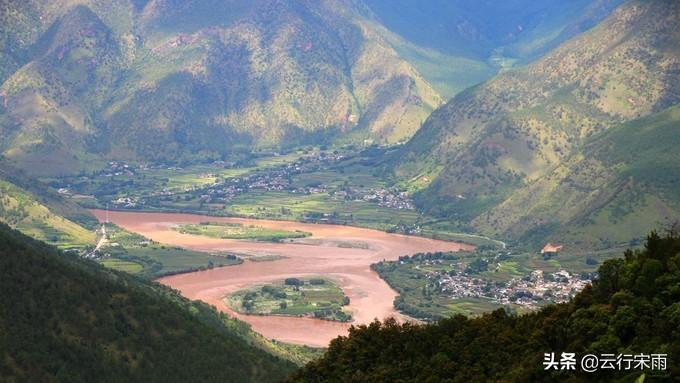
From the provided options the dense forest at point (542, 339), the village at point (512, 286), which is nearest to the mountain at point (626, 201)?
the village at point (512, 286)

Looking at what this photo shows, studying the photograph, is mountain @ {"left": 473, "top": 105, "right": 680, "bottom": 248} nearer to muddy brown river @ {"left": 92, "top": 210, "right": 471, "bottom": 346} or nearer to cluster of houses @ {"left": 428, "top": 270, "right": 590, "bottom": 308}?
cluster of houses @ {"left": 428, "top": 270, "right": 590, "bottom": 308}

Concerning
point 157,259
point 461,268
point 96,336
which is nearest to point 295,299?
point 461,268

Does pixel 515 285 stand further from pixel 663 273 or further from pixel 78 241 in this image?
pixel 663 273

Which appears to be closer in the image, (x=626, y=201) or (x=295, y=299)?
(x=295, y=299)

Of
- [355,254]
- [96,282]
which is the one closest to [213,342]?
[96,282]

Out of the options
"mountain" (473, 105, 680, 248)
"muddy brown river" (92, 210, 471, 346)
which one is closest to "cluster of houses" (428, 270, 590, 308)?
"muddy brown river" (92, 210, 471, 346)

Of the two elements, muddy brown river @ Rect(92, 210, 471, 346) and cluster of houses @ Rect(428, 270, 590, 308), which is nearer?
muddy brown river @ Rect(92, 210, 471, 346)

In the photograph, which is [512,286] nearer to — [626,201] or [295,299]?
[295,299]
